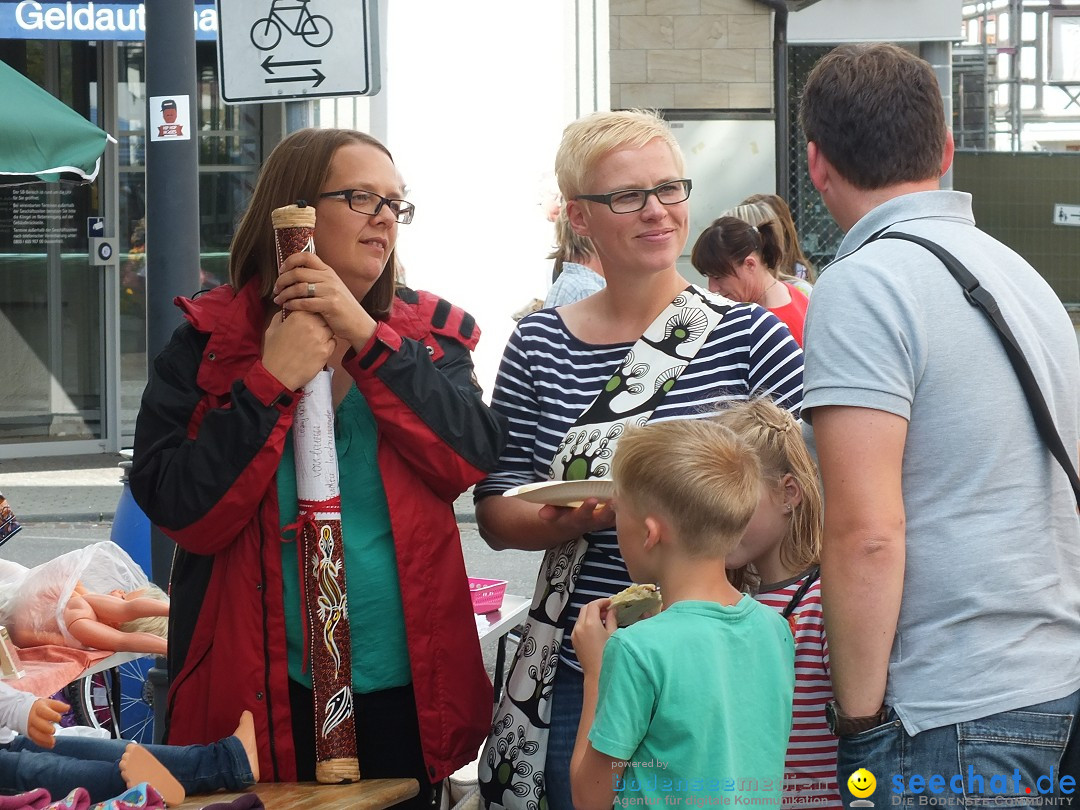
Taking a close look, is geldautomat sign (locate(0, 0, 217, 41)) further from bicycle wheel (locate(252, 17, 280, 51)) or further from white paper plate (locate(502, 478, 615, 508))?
white paper plate (locate(502, 478, 615, 508))

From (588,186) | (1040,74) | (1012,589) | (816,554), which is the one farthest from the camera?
(1040,74)

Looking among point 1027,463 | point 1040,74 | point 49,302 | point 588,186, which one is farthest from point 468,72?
point 1040,74

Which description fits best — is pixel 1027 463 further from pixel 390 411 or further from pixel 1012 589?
pixel 390 411

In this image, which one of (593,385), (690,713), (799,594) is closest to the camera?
(690,713)

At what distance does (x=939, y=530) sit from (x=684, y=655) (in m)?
0.43

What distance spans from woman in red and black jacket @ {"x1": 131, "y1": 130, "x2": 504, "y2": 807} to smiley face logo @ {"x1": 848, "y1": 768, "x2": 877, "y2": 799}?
798 millimetres

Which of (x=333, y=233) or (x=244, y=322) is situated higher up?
(x=333, y=233)

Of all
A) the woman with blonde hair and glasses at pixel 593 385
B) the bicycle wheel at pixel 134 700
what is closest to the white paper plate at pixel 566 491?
the woman with blonde hair and glasses at pixel 593 385

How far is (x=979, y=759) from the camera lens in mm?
1910

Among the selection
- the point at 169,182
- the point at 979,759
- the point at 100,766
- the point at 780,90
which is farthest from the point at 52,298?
the point at 979,759

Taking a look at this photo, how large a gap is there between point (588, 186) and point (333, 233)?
1.72 ft

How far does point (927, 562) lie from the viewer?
1965 millimetres

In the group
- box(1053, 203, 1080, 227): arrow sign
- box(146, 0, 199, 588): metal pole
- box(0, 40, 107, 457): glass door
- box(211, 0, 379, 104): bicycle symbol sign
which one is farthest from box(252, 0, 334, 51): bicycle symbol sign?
box(1053, 203, 1080, 227): arrow sign

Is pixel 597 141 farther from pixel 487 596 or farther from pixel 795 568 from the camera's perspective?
pixel 487 596
